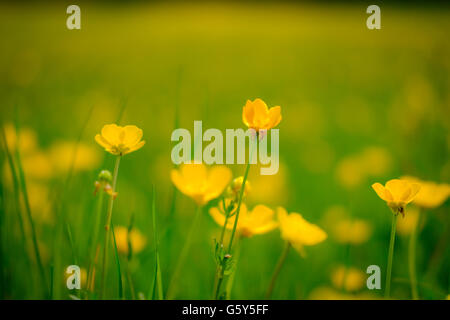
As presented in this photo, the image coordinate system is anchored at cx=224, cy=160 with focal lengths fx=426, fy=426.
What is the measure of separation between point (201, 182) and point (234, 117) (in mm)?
1506

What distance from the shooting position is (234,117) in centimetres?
225

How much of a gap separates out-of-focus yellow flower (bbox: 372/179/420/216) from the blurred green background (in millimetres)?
210

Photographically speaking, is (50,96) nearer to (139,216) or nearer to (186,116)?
(186,116)

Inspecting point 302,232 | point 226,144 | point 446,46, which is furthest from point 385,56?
point 302,232

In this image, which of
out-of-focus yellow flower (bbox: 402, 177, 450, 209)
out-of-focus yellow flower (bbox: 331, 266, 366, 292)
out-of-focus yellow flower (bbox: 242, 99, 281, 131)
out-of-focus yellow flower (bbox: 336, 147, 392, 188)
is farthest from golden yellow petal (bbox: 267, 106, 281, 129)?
out-of-focus yellow flower (bbox: 336, 147, 392, 188)

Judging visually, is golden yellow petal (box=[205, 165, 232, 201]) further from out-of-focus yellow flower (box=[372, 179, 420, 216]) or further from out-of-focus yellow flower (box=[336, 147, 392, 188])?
out-of-focus yellow flower (box=[336, 147, 392, 188])

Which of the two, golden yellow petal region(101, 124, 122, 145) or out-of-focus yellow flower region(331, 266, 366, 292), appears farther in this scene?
out-of-focus yellow flower region(331, 266, 366, 292)

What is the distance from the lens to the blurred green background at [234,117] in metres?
1.04

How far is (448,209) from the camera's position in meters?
1.32

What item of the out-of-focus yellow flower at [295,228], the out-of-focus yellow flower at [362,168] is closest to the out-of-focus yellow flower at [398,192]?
the out-of-focus yellow flower at [295,228]

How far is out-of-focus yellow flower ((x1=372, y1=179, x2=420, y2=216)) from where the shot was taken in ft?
2.08

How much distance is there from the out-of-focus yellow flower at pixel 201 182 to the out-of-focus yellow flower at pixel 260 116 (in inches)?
4.7

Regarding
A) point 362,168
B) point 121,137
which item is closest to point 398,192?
point 121,137
